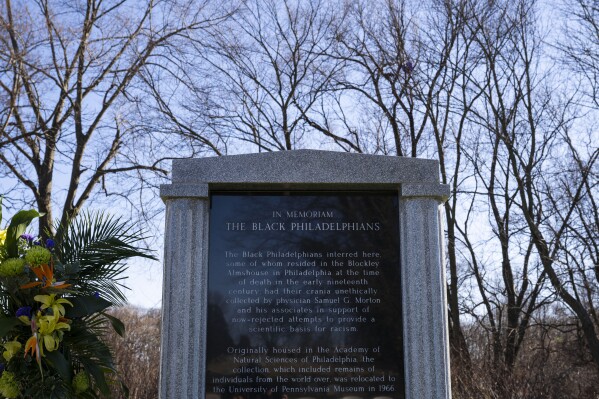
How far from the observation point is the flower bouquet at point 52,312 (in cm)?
511

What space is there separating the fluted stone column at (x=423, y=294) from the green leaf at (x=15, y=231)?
304 cm

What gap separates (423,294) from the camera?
560 centimetres

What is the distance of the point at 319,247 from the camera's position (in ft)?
19.0

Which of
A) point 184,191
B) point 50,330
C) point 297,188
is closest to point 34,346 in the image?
point 50,330

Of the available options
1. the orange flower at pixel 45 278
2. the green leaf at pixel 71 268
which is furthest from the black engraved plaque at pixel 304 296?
the orange flower at pixel 45 278

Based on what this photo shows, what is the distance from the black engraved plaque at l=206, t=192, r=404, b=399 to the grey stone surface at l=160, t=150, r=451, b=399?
0.33 feet

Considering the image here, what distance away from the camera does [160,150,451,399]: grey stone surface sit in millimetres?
5453

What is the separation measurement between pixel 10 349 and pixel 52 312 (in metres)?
0.38

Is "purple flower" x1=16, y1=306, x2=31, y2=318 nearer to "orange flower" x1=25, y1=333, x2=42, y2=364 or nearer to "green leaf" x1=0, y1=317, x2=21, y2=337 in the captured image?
"green leaf" x1=0, y1=317, x2=21, y2=337

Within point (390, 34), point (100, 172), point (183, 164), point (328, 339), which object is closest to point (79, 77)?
point (100, 172)

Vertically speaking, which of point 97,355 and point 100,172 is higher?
point 100,172

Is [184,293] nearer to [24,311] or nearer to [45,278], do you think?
[45,278]

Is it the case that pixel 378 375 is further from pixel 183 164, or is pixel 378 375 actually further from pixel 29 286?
pixel 29 286

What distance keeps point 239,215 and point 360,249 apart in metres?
1.04
